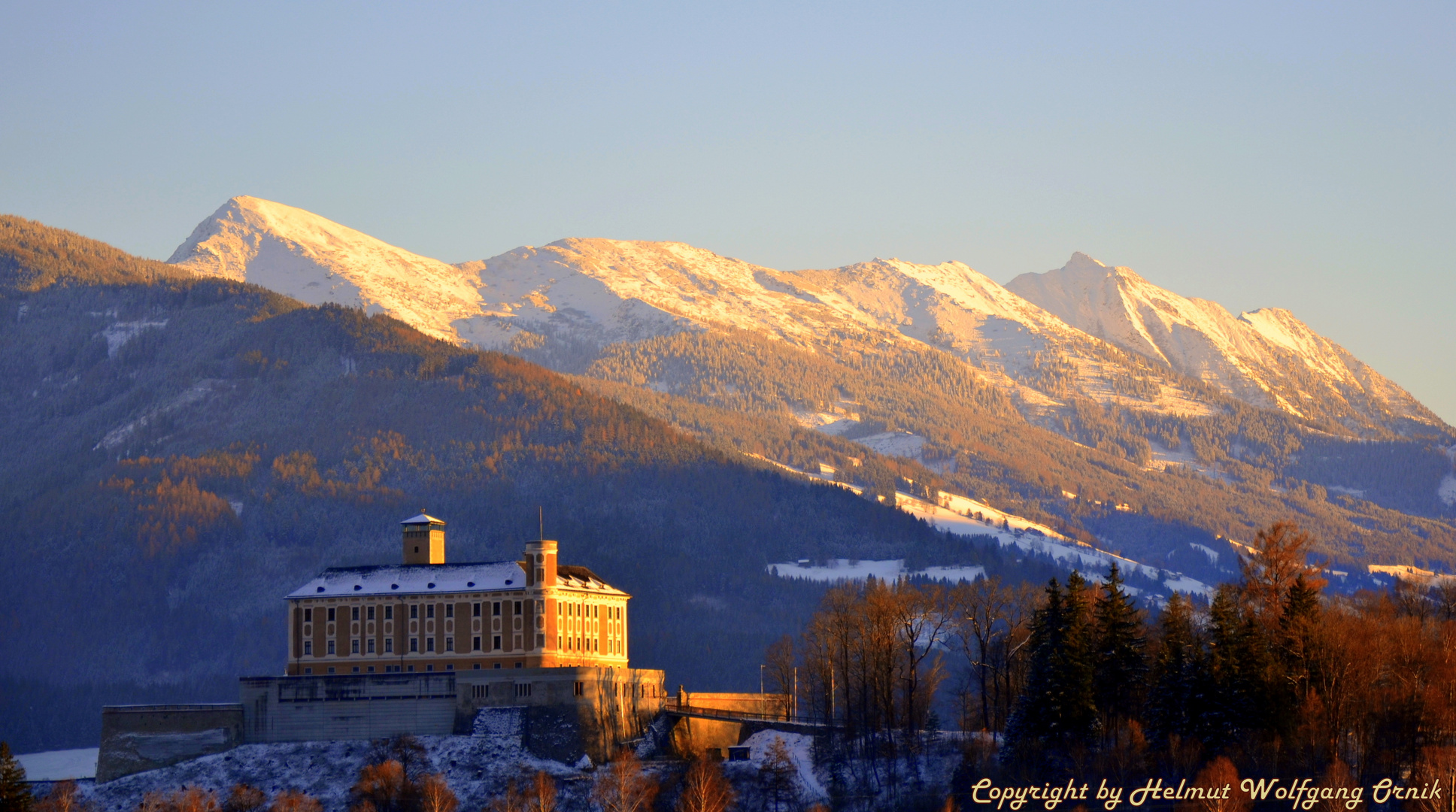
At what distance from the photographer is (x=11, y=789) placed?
12425 centimetres

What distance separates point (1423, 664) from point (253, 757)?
297ft

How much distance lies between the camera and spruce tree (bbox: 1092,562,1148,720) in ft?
465

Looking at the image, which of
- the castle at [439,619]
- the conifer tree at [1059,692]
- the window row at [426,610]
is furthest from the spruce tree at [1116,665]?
the window row at [426,610]

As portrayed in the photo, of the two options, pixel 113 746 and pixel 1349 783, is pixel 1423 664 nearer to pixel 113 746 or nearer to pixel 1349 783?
pixel 1349 783

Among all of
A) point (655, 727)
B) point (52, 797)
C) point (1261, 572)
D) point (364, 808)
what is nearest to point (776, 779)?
point (655, 727)

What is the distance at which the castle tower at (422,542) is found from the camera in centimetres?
18275

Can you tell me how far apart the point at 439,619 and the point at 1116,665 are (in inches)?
2330

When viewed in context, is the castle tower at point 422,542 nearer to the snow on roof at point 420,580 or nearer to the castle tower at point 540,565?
the snow on roof at point 420,580

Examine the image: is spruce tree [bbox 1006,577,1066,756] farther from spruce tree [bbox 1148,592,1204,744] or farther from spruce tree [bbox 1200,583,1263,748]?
spruce tree [bbox 1200,583,1263,748]

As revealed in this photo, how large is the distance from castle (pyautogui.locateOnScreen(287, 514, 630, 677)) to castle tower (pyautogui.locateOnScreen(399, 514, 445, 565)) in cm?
711

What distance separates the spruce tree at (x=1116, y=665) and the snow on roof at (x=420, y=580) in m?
50.4

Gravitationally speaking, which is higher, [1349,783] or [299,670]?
[299,670]

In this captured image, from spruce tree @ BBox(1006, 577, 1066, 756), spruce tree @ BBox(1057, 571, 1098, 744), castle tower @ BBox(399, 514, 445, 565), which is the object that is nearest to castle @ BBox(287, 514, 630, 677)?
castle tower @ BBox(399, 514, 445, 565)

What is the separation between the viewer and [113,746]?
167125 millimetres
